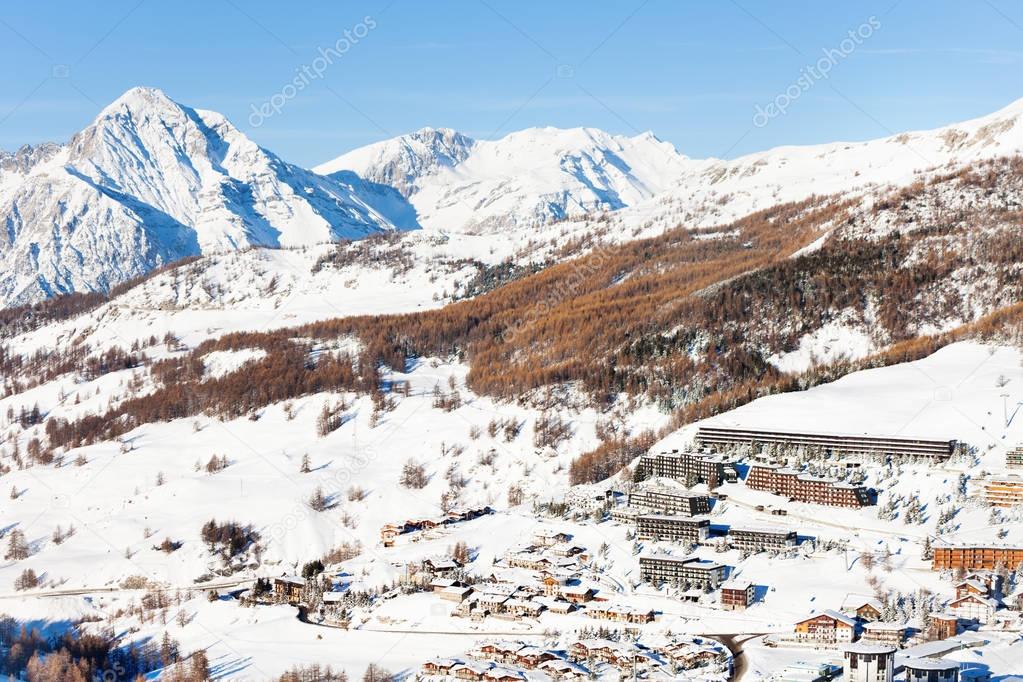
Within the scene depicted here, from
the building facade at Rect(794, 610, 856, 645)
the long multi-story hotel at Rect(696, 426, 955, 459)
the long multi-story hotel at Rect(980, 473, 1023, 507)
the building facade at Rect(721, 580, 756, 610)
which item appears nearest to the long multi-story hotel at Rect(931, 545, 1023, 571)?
the long multi-story hotel at Rect(980, 473, 1023, 507)

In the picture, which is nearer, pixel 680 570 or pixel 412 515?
pixel 680 570

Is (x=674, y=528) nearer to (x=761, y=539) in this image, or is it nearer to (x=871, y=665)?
(x=761, y=539)

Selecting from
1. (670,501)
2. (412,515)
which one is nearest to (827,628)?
(670,501)

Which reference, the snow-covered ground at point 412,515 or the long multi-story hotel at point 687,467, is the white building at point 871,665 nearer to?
the snow-covered ground at point 412,515

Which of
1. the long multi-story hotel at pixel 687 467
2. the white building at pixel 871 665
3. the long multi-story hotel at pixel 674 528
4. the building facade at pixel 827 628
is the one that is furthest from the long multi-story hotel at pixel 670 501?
the white building at pixel 871 665

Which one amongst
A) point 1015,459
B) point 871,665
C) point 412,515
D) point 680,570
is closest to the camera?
point 871,665

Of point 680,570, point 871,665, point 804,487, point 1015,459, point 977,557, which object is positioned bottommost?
point 871,665

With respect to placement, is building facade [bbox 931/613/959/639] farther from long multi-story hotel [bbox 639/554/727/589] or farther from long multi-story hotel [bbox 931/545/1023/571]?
long multi-story hotel [bbox 639/554/727/589]
